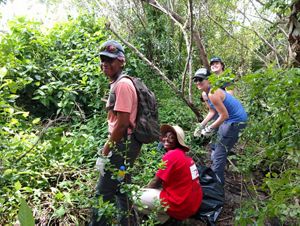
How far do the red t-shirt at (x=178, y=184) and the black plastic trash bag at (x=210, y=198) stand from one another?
0.27 meters

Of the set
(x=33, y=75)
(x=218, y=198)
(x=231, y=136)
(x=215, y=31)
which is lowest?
(x=218, y=198)

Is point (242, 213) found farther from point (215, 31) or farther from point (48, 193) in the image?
point (215, 31)

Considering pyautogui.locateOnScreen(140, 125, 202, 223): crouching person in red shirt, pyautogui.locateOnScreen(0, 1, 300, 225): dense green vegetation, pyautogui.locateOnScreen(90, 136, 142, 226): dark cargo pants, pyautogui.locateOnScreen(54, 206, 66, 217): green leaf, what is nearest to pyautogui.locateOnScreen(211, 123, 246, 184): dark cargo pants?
pyautogui.locateOnScreen(0, 1, 300, 225): dense green vegetation

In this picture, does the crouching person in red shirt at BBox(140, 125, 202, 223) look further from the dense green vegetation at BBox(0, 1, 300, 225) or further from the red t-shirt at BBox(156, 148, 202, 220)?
the dense green vegetation at BBox(0, 1, 300, 225)

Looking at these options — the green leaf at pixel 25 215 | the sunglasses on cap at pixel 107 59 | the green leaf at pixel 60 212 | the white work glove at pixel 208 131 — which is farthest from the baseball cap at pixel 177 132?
the green leaf at pixel 25 215

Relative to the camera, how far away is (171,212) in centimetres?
320

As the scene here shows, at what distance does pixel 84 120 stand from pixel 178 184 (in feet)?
7.92

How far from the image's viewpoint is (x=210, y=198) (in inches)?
141

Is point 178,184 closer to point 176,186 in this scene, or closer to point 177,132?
point 176,186

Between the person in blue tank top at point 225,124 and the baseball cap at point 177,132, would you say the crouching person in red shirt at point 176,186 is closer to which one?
the baseball cap at point 177,132

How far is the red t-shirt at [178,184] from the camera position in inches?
124

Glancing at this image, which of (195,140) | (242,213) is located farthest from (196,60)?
(242,213)

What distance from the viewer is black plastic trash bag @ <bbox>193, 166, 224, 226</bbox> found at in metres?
3.48

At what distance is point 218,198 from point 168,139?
893mm
